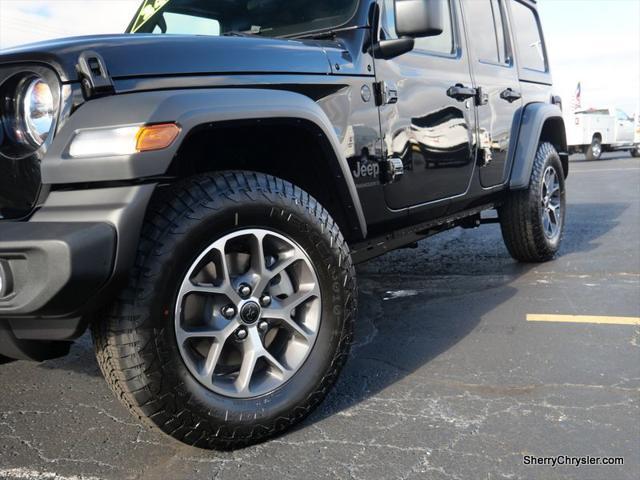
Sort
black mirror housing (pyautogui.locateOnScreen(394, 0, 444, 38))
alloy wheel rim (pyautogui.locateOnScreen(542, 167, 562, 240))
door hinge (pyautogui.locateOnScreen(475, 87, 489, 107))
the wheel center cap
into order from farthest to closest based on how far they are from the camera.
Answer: alloy wheel rim (pyautogui.locateOnScreen(542, 167, 562, 240)) < door hinge (pyautogui.locateOnScreen(475, 87, 489, 107)) < black mirror housing (pyautogui.locateOnScreen(394, 0, 444, 38)) < the wheel center cap

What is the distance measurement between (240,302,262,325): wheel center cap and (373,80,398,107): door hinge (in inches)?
48.2

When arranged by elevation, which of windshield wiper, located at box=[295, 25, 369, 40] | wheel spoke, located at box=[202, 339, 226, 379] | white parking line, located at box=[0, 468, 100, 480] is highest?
windshield wiper, located at box=[295, 25, 369, 40]

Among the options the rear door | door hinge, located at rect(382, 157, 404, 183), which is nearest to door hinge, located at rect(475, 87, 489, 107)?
the rear door

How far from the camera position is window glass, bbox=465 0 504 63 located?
410 cm

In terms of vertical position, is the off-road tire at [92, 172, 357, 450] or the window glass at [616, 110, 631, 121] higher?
the off-road tire at [92, 172, 357, 450]

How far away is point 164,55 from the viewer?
6.82ft

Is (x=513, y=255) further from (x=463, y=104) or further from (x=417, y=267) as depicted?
(x=463, y=104)

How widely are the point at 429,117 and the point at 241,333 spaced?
1718mm

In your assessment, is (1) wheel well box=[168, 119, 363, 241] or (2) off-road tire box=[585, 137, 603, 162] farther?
(2) off-road tire box=[585, 137, 603, 162]

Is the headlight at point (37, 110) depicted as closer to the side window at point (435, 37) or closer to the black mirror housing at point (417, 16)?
the black mirror housing at point (417, 16)

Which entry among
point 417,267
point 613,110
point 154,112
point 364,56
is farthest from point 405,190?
point 613,110

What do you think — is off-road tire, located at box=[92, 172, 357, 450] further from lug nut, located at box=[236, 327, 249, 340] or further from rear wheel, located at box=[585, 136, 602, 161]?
rear wheel, located at box=[585, 136, 602, 161]

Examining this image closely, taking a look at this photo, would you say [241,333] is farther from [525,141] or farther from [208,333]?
[525,141]

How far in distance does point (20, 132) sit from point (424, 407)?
179cm
